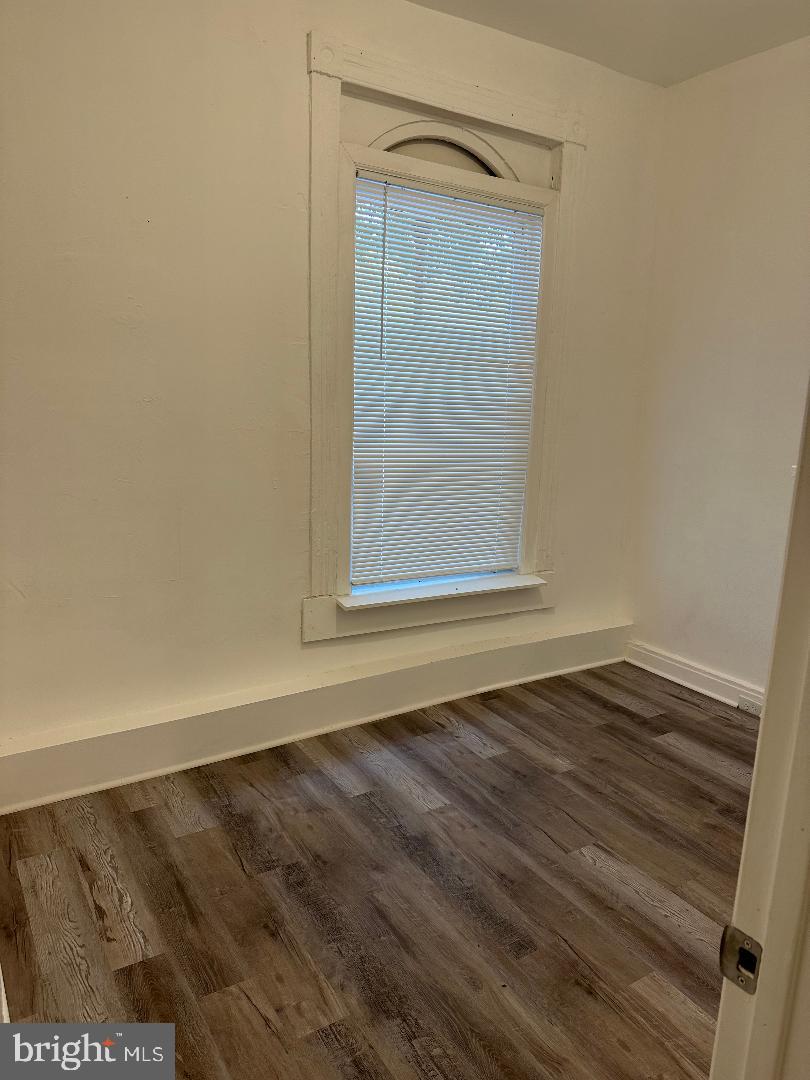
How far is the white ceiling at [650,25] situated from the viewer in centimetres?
264

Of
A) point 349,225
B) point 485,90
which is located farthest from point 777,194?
point 349,225

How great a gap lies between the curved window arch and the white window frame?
71 millimetres

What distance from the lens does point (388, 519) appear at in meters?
2.97

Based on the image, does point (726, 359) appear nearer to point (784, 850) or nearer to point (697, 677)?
point (697, 677)

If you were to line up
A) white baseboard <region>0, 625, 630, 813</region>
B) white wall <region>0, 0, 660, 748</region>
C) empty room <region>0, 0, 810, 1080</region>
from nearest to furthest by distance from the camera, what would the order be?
empty room <region>0, 0, 810, 1080</region>
white wall <region>0, 0, 660, 748</region>
white baseboard <region>0, 625, 630, 813</region>

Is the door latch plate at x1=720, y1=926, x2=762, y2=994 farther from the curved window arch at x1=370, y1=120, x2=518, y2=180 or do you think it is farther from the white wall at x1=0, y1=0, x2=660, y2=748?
the curved window arch at x1=370, y1=120, x2=518, y2=180

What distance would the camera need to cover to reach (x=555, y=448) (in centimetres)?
336

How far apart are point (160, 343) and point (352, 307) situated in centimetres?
73

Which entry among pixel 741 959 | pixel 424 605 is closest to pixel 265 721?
pixel 424 605

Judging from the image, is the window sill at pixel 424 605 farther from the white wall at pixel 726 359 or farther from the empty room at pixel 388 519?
the white wall at pixel 726 359

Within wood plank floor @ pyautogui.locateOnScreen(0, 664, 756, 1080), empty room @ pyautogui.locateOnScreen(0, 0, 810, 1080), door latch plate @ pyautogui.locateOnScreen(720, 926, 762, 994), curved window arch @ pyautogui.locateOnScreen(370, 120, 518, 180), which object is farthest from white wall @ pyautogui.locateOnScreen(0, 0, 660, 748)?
door latch plate @ pyautogui.locateOnScreen(720, 926, 762, 994)

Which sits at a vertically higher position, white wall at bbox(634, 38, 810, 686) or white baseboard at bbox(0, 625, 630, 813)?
white wall at bbox(634, 38, 810, 686)

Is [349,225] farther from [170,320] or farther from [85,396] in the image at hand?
[85,396]

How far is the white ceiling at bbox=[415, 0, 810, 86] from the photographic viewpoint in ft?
8.66
